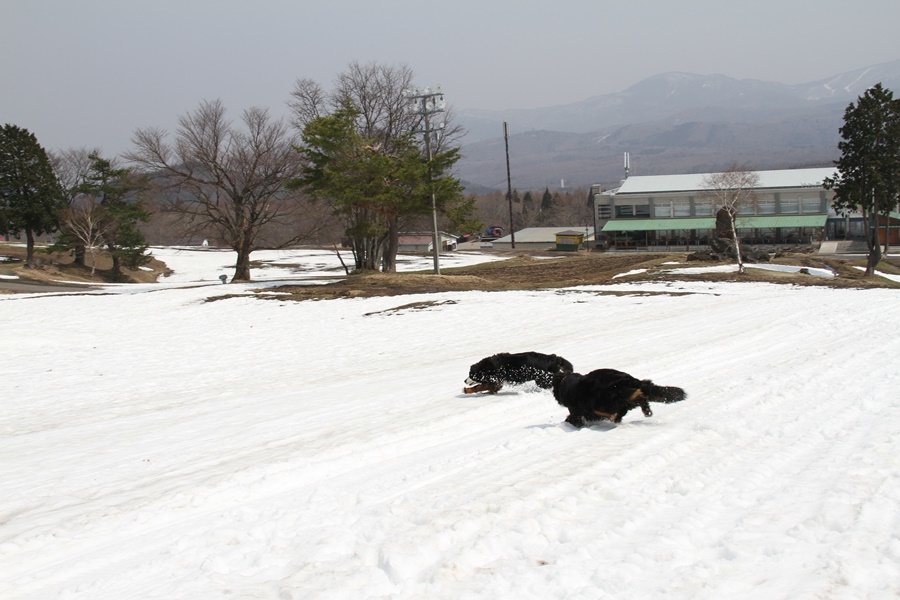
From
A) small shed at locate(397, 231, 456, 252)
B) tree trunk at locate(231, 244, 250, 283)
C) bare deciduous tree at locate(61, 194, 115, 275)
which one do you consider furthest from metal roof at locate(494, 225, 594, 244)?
tree trunk at locate(231, 244, 250, 283)

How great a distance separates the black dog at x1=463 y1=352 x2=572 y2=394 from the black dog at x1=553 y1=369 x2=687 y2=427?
196cm

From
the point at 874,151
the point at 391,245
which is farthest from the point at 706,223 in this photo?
the point at 391,245

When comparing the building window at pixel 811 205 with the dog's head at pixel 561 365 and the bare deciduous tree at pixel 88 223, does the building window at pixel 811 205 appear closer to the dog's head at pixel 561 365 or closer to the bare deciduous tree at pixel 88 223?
the bare deciduous tree at pixel 88 223

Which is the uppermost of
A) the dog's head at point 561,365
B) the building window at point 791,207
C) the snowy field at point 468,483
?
the building window at point 791,207

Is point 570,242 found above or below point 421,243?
below

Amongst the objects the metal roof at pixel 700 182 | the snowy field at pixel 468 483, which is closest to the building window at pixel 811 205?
the metal roof at pixel 700 182

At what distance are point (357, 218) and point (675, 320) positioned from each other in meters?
23.1

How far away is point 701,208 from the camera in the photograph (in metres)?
79.1

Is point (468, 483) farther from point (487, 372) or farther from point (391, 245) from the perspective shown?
point (391, 245)

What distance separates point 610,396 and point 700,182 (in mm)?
80032

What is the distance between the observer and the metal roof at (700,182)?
77.8 metres

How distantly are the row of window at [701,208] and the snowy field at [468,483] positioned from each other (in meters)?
66.1

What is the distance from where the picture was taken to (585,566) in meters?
4.23

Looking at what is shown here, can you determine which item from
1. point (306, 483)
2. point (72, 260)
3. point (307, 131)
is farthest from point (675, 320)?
point (72, 260)
